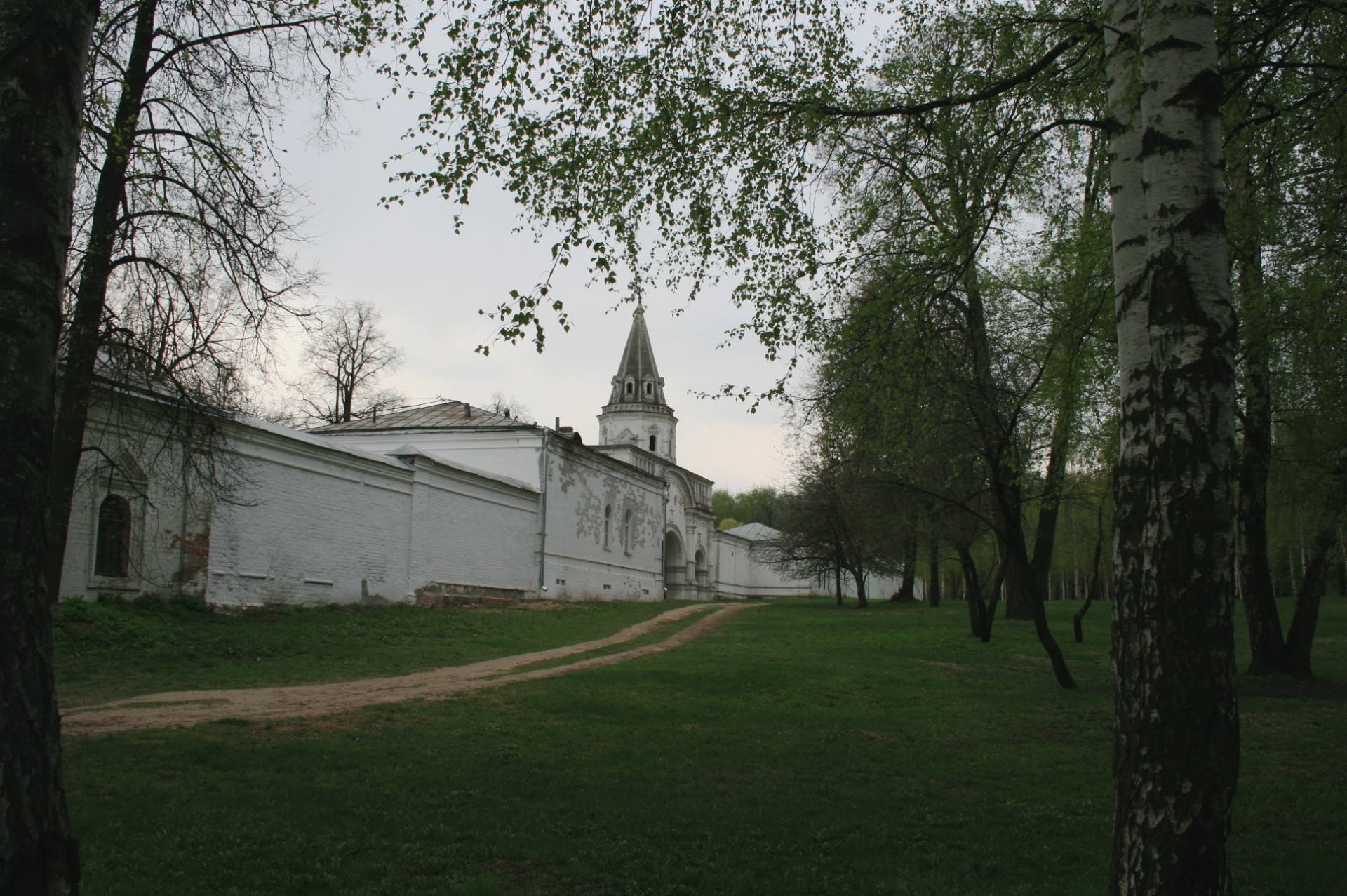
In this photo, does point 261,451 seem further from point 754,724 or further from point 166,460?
point 754,724

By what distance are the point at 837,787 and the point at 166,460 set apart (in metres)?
14.9

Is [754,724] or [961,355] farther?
[961,355]

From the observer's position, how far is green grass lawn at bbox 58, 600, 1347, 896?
5301mm

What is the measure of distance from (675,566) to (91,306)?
41.0m

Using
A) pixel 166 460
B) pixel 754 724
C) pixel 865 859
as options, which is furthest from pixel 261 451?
pixel 865 859

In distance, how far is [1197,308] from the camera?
Result: 405 centimetres

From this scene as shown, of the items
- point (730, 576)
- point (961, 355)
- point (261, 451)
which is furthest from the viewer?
A: point (730, 576)

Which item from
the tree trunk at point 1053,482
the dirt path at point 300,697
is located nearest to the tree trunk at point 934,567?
the tree trunk at point 1053,482

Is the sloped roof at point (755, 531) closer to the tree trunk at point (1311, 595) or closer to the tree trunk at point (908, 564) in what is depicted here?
the tree trunk at point (908, 564)

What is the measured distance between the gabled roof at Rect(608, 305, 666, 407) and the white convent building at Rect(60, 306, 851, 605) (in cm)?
603

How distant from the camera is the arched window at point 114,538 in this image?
16.1 metres

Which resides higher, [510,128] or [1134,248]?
[510,128]

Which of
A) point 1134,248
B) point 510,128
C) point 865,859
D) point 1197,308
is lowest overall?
point 865,859

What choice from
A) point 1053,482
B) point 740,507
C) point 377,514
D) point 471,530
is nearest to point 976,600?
point 1053,482
